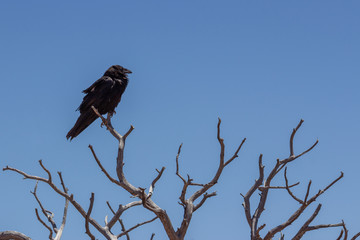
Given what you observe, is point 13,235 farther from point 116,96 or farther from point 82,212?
point 116,96

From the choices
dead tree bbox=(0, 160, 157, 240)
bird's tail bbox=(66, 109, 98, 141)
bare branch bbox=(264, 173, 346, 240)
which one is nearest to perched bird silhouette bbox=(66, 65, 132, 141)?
bird's tail bbox=(66, 109, 98, 141)

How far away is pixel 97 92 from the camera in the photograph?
8289mm

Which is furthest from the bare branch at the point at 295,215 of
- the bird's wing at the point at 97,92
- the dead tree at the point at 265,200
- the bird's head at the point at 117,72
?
the bird's head at the point at 117,72

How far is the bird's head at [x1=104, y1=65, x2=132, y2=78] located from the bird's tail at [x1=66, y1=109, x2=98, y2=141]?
46.5 inches

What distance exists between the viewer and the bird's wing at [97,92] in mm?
8148

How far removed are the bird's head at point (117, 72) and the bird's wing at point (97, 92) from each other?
16 centimetres

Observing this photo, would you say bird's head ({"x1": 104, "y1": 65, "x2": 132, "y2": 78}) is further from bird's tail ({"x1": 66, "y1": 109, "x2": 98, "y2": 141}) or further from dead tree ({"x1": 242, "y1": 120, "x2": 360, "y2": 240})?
dead tree ({"x1": 242, "y1": 120, "x2": 360, "y2": 240})

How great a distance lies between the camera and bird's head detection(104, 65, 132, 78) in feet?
28.7

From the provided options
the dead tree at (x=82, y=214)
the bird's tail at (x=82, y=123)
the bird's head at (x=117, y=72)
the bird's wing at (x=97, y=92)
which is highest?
the bird's head at (x=117, y=72)

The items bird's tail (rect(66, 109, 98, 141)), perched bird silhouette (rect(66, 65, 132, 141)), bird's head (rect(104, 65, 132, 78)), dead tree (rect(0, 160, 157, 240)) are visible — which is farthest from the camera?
bird's head (rect(104, 65, 132, 78))

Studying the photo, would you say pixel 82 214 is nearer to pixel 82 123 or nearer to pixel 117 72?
pixel 82 123

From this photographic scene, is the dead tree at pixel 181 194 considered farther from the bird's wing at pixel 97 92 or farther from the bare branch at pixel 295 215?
the bird's wing at pixel 97 92

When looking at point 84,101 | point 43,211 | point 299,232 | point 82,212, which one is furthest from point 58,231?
point 299,232

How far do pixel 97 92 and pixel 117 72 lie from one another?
2.17 feet
